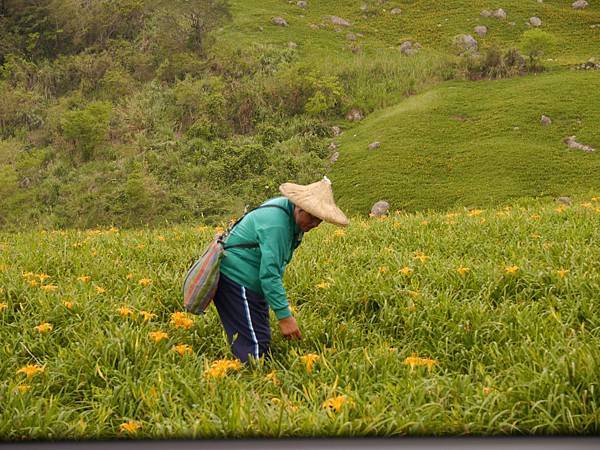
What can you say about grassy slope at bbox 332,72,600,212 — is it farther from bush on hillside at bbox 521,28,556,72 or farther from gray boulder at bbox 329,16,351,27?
gray boulder at bbox 329,16,351,27

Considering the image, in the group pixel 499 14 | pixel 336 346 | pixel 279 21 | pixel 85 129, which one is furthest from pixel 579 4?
pixel 336 346

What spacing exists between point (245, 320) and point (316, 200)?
0.75 m

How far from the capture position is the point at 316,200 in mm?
2766

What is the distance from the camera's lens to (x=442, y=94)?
1381 cm

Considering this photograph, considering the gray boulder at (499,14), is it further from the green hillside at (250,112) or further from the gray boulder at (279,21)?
the gray boulder at (279,21)

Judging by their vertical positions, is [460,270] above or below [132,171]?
above

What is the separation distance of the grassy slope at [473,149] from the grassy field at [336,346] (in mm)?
4241

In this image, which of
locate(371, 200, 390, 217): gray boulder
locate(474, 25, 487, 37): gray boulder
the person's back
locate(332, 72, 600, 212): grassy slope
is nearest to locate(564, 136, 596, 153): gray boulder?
locate(332, 72, 600, 212): grassy slope

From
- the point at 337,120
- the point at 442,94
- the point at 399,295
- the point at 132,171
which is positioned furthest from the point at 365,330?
the point at 442,94

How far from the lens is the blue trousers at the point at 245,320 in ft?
9.78

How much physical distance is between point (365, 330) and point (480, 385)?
1058 millimetres

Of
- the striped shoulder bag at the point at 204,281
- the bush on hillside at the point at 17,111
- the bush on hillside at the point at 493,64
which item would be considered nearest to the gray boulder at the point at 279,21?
the bush on hillside at the point at 493,64

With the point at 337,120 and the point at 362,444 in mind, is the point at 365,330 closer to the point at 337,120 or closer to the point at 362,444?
the point at 362,444

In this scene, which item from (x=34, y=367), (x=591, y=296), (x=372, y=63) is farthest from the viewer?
(x=372, y=63)
